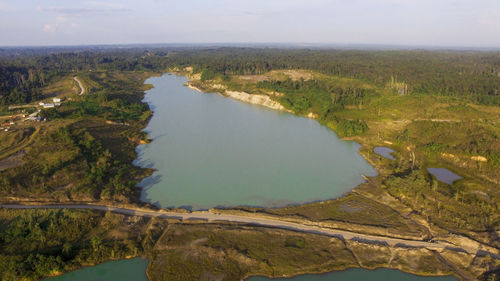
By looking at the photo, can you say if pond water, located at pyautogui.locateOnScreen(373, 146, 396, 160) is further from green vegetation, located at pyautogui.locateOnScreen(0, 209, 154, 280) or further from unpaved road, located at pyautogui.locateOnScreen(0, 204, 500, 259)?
green vegetation, located at pyautogui.locateOnScreen(0, 209, 154, 280)

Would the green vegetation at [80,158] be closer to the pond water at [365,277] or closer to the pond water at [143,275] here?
the pond water at [143,275]

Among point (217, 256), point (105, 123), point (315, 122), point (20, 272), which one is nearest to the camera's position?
point (20, 272)

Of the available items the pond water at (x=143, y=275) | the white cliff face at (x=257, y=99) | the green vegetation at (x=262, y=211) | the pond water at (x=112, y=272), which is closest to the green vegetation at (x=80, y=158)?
the green vegetation at (x=262, y=211)

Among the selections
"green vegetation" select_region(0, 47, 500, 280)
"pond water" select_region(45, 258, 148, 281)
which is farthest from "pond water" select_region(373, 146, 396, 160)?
"pond water" select_region(45, 258, 148, 281)

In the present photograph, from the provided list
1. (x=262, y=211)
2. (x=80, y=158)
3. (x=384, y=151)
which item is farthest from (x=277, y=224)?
(x=80, y=158)

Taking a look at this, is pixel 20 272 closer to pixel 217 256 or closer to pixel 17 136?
pixel 217 256

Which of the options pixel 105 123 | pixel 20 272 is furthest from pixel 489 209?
pixel 105 123
